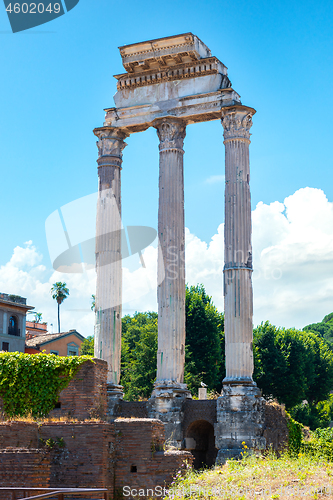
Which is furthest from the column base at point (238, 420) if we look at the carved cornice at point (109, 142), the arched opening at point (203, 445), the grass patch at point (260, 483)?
the carved cornice at point (109, 142)

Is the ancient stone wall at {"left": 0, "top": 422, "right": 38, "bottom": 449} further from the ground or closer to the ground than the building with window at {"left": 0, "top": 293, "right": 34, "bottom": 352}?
closer to the ground

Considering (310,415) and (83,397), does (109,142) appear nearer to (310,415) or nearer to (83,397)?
(83,397)

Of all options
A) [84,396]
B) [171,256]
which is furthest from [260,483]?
[171,256]

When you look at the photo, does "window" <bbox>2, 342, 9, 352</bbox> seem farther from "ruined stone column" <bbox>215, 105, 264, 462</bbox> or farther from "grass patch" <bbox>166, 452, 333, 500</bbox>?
"grass patch" <bbox>166, 452, 333, 500</bbox>

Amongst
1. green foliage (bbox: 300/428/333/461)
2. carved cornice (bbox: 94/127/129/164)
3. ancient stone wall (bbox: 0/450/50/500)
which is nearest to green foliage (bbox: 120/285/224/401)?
green foliage (bbox: 300/428/333/461)

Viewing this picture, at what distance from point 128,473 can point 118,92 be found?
19.9 m

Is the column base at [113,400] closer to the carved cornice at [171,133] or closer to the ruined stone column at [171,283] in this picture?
the ruined stone column at [171,283]

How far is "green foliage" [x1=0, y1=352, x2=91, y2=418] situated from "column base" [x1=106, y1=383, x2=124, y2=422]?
9278 millimetres

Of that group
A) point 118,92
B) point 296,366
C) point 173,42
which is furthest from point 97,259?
point 296,366

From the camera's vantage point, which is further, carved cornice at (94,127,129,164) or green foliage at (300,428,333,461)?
carved cornice at (94,127,129,164)

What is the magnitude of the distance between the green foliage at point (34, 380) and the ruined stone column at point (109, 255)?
9731 mm

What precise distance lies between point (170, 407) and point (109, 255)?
7777 mm

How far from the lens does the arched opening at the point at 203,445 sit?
28.8 meters

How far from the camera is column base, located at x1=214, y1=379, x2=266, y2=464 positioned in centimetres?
2506
